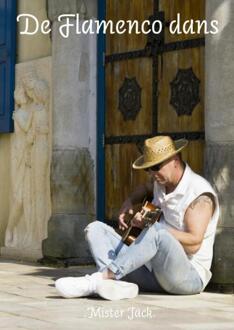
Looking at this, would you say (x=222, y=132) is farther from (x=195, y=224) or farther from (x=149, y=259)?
(x=149, y=259)

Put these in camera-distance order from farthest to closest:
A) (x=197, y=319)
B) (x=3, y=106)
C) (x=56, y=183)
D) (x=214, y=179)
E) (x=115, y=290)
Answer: (x=3, y=106)
(x=56, y=183)
(x=214, y=179)
(x=115, y=290)
(x=197, y=319)

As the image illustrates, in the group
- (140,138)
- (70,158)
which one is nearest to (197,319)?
(140,138)

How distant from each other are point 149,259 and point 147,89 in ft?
8.61

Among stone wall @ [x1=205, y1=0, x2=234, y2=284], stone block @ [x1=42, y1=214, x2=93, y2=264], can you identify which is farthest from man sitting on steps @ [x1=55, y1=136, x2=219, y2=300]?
stone block @ [x1=42, y1=214, x2=93, y2=264]

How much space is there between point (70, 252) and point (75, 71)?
173cm

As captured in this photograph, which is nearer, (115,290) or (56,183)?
(115,290)

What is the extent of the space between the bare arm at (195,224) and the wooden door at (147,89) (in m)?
1.21

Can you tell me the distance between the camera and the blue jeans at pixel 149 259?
6.39 m

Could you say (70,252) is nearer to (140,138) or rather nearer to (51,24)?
(140,138)

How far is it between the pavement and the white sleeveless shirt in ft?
0.77

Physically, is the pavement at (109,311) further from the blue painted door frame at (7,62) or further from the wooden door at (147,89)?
the blue painted door frame at (7,62)

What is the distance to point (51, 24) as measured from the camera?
9.61 meters

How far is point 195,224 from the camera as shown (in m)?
6.61

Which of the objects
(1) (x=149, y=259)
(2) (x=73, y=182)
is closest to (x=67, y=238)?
(2) (x=73, y=182)
